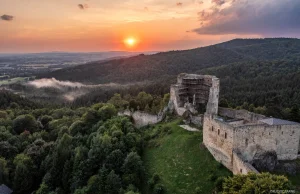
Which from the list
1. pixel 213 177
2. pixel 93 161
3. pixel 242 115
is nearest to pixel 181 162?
pixel 213 177

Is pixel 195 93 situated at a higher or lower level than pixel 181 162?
higher

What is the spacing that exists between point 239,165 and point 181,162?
30.9ft

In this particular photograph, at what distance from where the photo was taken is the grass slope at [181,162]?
37.0 metres

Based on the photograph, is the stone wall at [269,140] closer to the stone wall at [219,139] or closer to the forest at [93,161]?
the stone wall at [219,139]

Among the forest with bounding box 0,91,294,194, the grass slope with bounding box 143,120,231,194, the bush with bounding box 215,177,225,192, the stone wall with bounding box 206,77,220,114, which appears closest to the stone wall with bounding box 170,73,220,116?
the stone wall with bounding box 206,77,220,114

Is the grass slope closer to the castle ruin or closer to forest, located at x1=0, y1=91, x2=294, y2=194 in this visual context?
forest, located at x1=0, y1=91, x2=294, y2=194

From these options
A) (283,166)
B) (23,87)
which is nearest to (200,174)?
(283,166)

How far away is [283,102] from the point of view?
105 m

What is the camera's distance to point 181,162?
137 ft

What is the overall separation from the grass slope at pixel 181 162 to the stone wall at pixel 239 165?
153 centimetres

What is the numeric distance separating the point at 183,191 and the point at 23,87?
182599 mm

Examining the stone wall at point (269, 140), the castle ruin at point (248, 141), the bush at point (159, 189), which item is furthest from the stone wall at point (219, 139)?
the bush at point (159, 189)

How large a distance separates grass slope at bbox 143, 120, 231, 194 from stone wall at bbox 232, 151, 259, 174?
1526 mm

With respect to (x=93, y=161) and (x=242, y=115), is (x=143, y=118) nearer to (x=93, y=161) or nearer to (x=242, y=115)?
(x=93, y=161)
